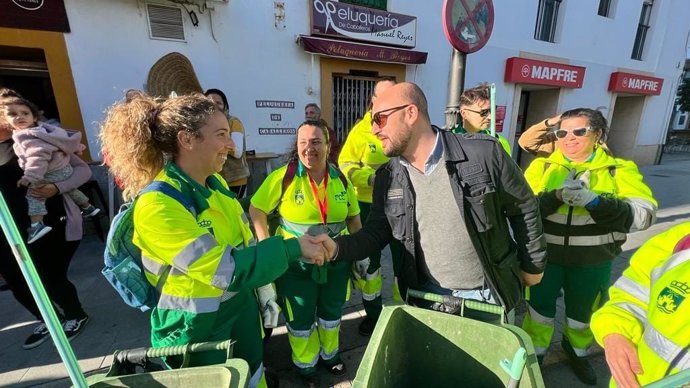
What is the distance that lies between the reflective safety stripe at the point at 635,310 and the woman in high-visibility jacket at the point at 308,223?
154cm

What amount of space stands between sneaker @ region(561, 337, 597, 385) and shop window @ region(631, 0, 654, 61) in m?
13.7

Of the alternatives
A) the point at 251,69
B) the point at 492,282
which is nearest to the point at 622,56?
the point at 251,69

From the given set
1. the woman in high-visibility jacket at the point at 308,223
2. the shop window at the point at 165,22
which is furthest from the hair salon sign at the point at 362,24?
the woman in high-visibility jacket at the point at 308,223

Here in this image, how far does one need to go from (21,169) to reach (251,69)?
13.1 ft

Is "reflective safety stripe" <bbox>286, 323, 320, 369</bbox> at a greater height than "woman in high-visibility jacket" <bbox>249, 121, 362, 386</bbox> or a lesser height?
lesser

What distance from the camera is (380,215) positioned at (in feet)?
6.36

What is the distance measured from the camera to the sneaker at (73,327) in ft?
9.26

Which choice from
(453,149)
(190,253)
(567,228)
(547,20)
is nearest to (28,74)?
(190,253)

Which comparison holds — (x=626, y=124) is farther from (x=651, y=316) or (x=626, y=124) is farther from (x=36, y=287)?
(x=36, y=287)

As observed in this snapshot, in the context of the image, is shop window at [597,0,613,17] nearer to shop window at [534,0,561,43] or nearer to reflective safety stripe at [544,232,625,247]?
shop window at [534,0,561,43]

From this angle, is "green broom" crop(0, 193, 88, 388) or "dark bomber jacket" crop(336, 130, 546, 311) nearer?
"green broom" crop(0, 193, 88, 388)

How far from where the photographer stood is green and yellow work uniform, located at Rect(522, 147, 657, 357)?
1.97 meters

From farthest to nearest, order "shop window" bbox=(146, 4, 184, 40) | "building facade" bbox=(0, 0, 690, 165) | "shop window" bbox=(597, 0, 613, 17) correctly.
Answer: "shop window" bbox=(597, 0, 613, 17), "shop window" bbox=(146, 4, 184, 40), "building facade" bbox=(0, 0, 690, 165)

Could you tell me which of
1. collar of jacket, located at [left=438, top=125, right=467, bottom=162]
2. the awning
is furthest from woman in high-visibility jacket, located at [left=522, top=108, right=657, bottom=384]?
the awning
